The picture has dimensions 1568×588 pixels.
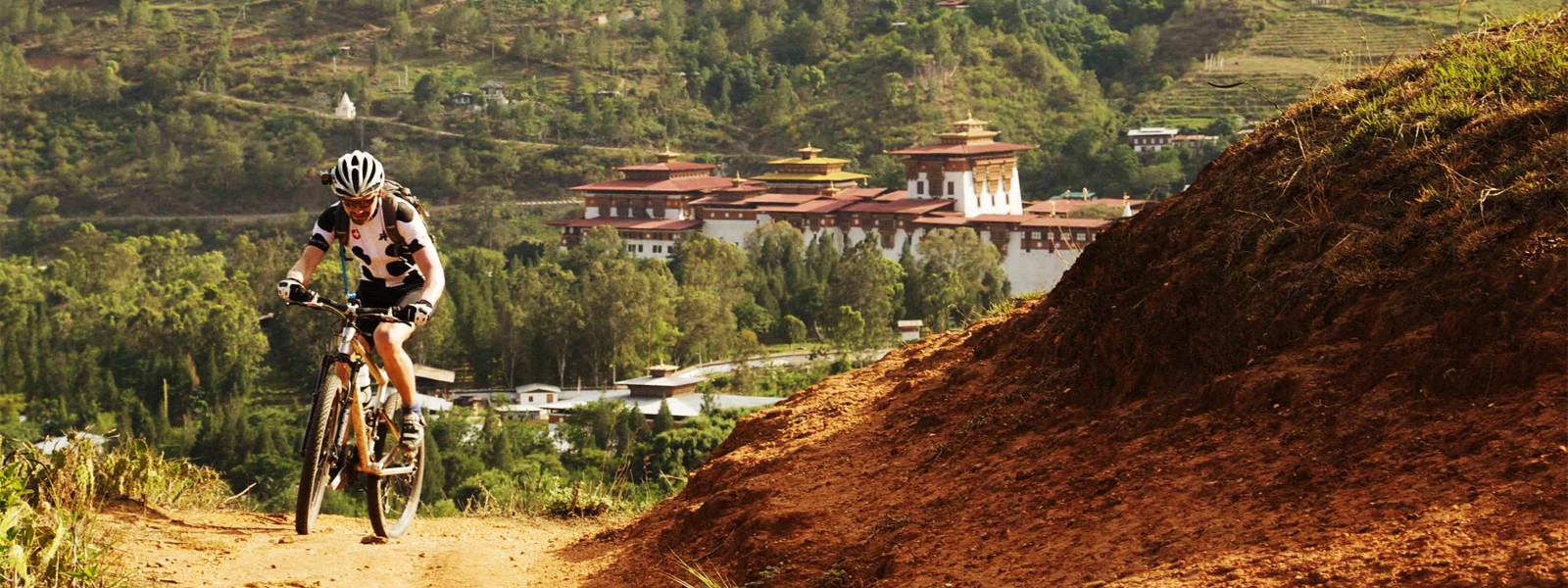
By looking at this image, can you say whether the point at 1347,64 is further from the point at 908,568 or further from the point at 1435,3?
the point at 1435,3

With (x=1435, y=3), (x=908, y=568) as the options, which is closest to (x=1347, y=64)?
(x=908, y=568)

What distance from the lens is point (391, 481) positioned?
5438 mm

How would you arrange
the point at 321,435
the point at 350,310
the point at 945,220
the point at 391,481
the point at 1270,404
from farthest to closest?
the point at 945,220 → the point at 391,481 → the point at 321,435 → the point at 350,310 → the point at 1270,404

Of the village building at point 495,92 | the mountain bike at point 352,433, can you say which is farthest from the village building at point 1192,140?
the mountain bike at point 352,433

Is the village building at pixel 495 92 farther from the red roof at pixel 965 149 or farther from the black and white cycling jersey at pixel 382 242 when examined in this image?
the black and white cycling jersey at pixel 382 242

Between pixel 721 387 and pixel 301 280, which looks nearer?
pixel 301 280

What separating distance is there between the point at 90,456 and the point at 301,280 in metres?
1.07

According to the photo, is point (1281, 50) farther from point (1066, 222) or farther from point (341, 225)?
point (341, 225)

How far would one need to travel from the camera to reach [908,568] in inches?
153

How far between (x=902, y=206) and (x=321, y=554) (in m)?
45.8

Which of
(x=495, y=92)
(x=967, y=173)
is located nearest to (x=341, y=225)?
(x=967, y=173)

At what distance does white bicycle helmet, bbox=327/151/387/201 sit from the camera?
484 centimetres

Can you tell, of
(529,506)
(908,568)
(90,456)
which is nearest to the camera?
(908,568)

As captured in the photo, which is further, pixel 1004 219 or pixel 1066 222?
pixel 1004 219
